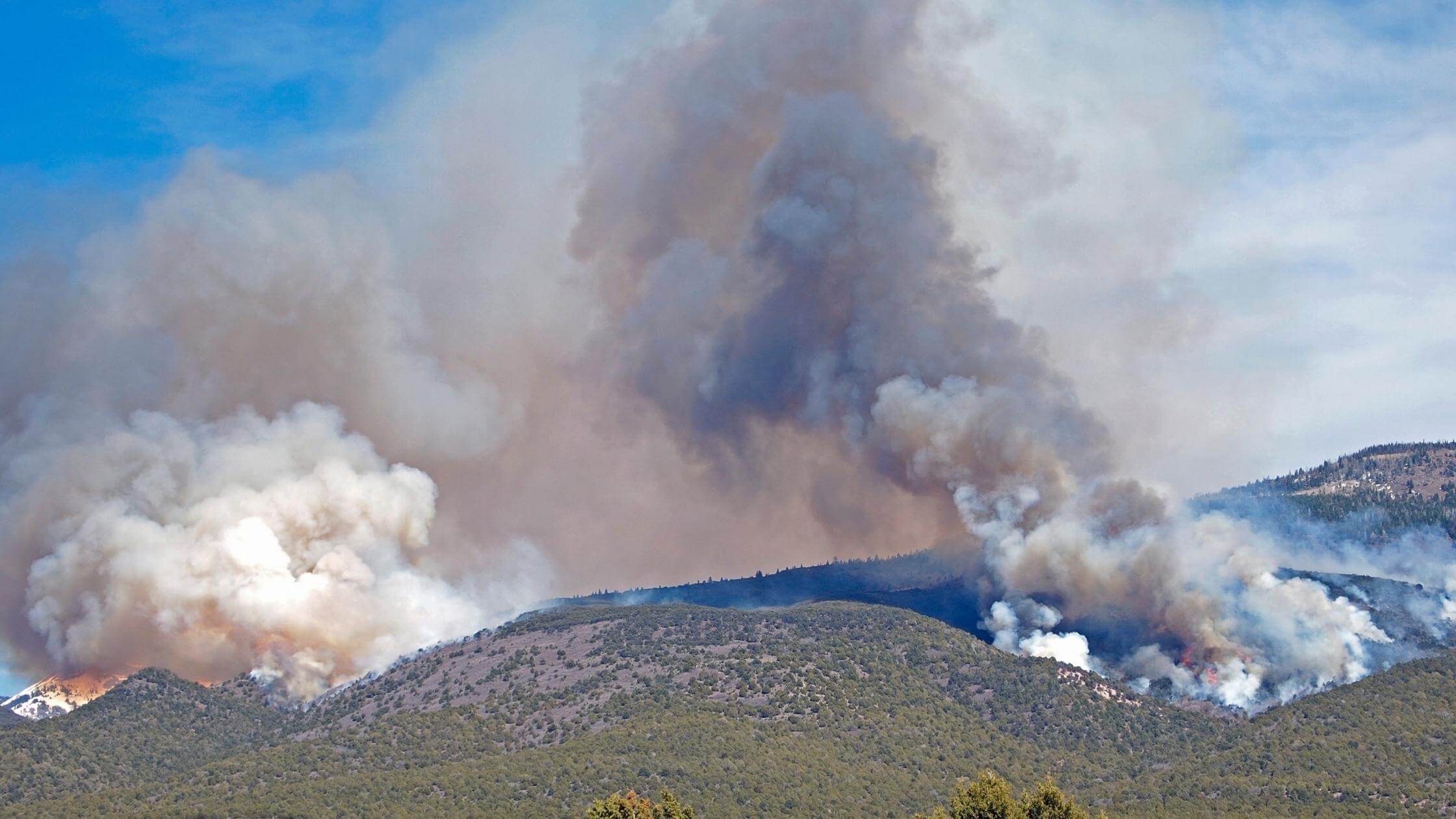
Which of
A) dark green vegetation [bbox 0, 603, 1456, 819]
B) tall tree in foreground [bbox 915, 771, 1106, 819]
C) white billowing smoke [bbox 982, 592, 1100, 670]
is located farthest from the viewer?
white billowing smoke [bbox 982, 592, 1100, 670]

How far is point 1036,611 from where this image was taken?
15688 cm

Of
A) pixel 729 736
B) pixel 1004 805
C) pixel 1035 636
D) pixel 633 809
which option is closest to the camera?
pixel 1004 805

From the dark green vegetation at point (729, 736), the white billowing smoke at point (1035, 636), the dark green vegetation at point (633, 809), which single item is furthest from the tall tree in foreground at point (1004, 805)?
the white billowing smoke at point (1035, 636)

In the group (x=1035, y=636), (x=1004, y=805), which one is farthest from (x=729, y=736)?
(x=1004, y=805)

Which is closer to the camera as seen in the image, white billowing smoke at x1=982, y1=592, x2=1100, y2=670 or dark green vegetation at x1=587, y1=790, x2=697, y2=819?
dark green vegetation at x1=587, y1=790, x2=697, y2=819

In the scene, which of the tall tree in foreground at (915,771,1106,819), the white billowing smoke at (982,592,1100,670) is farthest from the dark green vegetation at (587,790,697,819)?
the white billowing smoke at (982,592,1100,670)

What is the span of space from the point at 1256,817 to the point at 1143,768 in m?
18.8

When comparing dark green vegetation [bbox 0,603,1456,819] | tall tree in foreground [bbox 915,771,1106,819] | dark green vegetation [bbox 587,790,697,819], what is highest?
dark green vegetation [bbox 0,603,1456,819]

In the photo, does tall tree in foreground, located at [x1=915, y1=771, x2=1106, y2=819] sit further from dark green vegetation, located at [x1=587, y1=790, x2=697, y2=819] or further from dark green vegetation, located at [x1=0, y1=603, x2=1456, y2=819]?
dark green vegetation, located at [x1=0, y1=603, x2=1456, y2=819]

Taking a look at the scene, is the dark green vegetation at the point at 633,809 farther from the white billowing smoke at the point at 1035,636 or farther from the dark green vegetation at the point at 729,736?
the white billowing smoke at the point at 1035,636

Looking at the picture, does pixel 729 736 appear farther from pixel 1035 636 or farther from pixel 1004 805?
pixel 1004 805

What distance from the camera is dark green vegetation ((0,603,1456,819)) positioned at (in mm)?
117562

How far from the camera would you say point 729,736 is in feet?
419

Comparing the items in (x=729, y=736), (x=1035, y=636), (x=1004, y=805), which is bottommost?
(x=1004, y=805)
